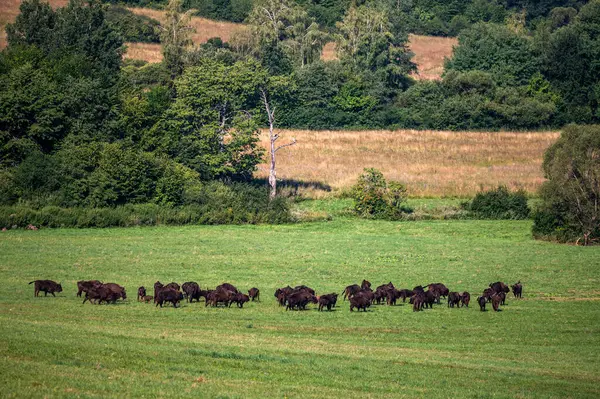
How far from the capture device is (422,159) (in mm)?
92938

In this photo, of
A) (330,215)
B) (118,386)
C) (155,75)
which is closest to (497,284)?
(118,386)

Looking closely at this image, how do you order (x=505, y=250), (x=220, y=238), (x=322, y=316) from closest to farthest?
(x=322, y=316) → (x=505, y=250) → (x=220, y=238)

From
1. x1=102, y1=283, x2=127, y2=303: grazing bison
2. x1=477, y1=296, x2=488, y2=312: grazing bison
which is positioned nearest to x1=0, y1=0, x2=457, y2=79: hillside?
x1=102, y1=283, x2=127, y2=303: grazing bison

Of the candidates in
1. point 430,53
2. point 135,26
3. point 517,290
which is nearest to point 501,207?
point 517,290

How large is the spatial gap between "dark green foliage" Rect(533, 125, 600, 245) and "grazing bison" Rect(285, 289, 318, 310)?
29.1m

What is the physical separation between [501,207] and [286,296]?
40.9 m

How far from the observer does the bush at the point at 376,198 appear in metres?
68.0

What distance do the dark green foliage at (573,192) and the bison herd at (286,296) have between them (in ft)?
76.9

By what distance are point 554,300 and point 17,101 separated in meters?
45.1

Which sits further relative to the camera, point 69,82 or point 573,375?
point 69,82

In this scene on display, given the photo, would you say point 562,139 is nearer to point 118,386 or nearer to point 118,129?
point 118,129

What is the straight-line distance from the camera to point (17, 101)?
217 ft

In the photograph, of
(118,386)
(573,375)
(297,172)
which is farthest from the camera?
(297,172)

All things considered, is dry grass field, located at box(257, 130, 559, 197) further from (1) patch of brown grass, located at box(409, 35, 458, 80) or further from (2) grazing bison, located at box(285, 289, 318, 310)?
(2) grazing bison, located at box(285, 289, 318, 310)
